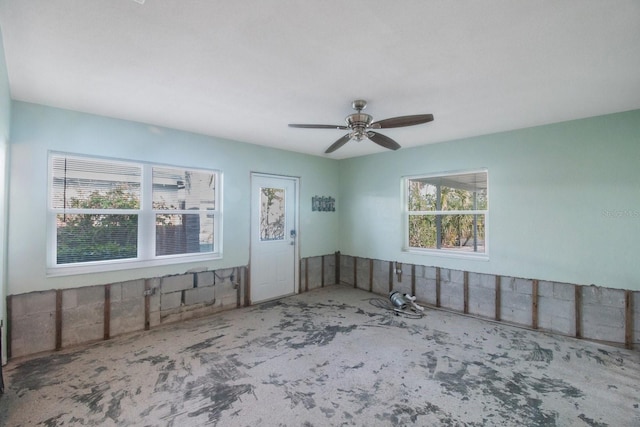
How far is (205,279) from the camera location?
166 inches

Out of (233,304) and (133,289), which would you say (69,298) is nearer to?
(133,289)

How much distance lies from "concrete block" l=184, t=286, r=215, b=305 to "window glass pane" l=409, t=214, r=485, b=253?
10.9ft

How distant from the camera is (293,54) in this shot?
6.85 feet

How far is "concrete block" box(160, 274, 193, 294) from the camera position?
3824 mm

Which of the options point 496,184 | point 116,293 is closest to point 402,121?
point 496,184

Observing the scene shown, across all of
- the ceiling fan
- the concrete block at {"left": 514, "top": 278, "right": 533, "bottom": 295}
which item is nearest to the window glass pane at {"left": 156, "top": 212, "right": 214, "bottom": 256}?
the ceiling fan

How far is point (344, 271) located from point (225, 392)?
3796mm

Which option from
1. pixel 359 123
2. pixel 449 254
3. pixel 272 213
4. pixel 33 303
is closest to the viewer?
pixel 359 123

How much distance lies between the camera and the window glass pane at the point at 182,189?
3.86 metres

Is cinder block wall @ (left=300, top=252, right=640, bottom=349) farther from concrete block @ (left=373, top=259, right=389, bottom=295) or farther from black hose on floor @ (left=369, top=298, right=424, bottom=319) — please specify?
black hose on floor @ (left=369, top=298, right=424, bottom=319)

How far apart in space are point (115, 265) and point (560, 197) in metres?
5.42

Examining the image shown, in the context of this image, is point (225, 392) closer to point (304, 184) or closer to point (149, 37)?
point (149, 37)

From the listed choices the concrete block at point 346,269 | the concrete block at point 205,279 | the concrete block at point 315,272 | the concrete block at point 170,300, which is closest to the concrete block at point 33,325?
the concrete block at point 170,300

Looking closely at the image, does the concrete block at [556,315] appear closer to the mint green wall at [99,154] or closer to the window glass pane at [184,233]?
the mint green wall at [99,154]
